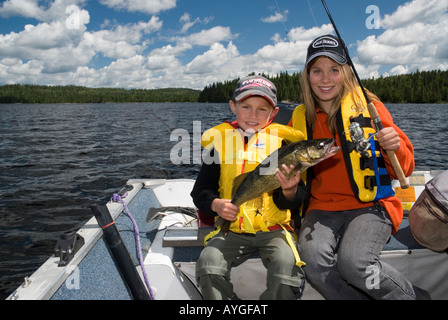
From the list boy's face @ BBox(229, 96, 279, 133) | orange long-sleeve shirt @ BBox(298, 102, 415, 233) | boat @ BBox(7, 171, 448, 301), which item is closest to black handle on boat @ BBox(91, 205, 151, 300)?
boat @ BBox(7, 171, 448, 301)

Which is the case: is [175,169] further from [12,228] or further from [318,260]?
[318,260]

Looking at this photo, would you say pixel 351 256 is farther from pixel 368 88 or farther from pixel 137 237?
pixel 368 88

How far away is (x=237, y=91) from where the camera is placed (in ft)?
11.6

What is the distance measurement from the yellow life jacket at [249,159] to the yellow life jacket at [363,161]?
51 centimetres

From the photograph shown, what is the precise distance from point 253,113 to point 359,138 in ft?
3.64

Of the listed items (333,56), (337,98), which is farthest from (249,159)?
(333,56)

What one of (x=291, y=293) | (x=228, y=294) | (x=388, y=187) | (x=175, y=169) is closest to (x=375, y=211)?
(x=388, y=187)

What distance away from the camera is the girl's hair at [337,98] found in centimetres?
372

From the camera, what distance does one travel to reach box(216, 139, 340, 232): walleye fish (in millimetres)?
3008

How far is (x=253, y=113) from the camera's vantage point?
352cm

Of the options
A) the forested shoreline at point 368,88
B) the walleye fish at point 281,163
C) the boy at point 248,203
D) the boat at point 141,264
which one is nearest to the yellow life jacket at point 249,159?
the boy at point 248,203

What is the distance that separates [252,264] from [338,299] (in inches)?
35.7

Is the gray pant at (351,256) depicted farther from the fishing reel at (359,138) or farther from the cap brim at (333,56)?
the cap brim at (333,56)

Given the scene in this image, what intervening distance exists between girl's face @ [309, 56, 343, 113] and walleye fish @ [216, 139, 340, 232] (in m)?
0.95
